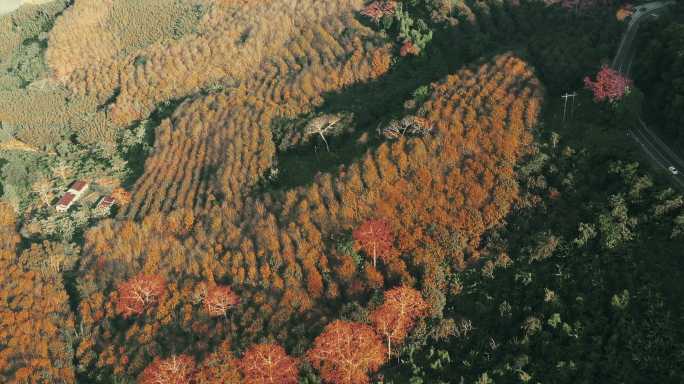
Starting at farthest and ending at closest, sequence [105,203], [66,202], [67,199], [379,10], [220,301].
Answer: [379,10]
[67,199]
[66,202]
[105,203]
[220,301]

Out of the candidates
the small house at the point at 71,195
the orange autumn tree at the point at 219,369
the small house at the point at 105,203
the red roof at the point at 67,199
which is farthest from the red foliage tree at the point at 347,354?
the red roof at the point at 67,199

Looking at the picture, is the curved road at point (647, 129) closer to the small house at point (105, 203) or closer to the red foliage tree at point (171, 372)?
the red foliage tree at point (171, 372)

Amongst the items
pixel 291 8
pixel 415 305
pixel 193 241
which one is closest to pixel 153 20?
pixel 291 8

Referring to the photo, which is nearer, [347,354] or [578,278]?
[347,354]

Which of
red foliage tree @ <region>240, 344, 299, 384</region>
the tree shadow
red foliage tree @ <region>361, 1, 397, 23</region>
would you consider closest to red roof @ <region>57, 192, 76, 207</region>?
the tree shadow

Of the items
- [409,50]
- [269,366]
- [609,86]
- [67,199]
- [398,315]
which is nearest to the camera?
[269,366]

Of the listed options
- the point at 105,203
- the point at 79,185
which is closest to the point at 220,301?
the point at 105,203

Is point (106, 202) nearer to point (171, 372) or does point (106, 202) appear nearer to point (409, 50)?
point (171, 372)

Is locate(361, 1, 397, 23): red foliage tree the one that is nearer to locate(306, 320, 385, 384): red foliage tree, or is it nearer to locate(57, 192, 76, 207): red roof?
locate(57, 192, 76, 207): red roof
